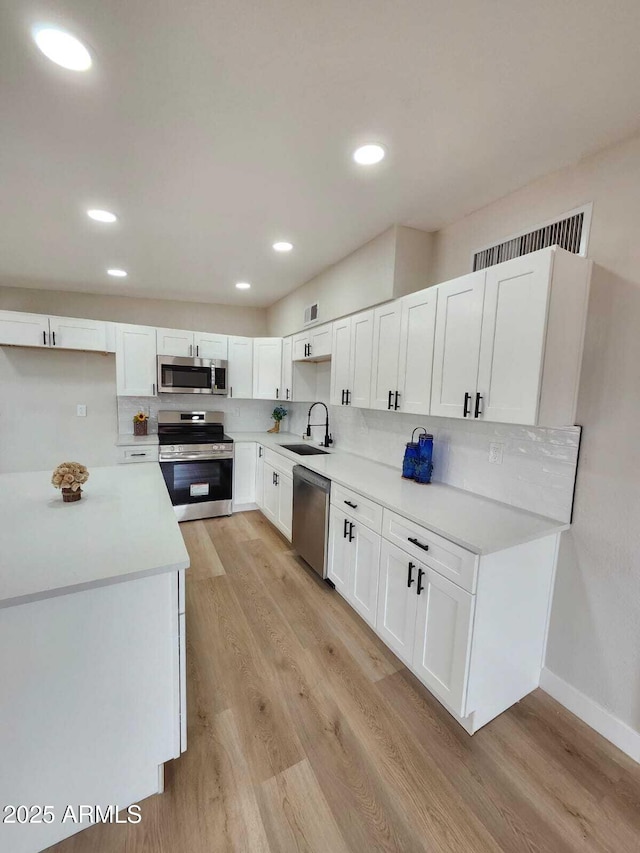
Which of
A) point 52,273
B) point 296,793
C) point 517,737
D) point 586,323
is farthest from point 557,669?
point 52,273

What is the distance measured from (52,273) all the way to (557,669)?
5.11 metres

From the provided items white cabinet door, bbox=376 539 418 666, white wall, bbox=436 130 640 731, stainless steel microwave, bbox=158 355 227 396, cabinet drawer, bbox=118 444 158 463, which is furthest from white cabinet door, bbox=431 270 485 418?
cabinet drawer, bbox=118 444 158 463

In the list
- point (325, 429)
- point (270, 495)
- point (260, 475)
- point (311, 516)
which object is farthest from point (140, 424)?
point (311, 516)

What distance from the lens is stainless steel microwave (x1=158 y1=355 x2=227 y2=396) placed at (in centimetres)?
390

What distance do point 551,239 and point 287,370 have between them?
2.88m

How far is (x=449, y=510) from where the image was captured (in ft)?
5.97

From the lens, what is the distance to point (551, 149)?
160 centimetres

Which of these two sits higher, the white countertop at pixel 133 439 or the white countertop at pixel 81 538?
the white countertop at pixel 81 538

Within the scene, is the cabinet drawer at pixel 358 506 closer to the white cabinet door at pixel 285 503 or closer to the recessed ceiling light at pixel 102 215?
the white cabinet door at pixel 285 503

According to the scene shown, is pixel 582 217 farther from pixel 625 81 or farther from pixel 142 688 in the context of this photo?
pixel 142 688

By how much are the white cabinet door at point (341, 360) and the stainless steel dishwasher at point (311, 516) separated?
708 millimetres

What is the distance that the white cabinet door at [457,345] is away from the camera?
1.81 m

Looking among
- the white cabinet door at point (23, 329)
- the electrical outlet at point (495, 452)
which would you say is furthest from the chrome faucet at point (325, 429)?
the white cabinet door at point (23, 329)

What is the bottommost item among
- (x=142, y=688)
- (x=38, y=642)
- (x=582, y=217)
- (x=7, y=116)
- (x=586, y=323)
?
(x=142, y=688)
